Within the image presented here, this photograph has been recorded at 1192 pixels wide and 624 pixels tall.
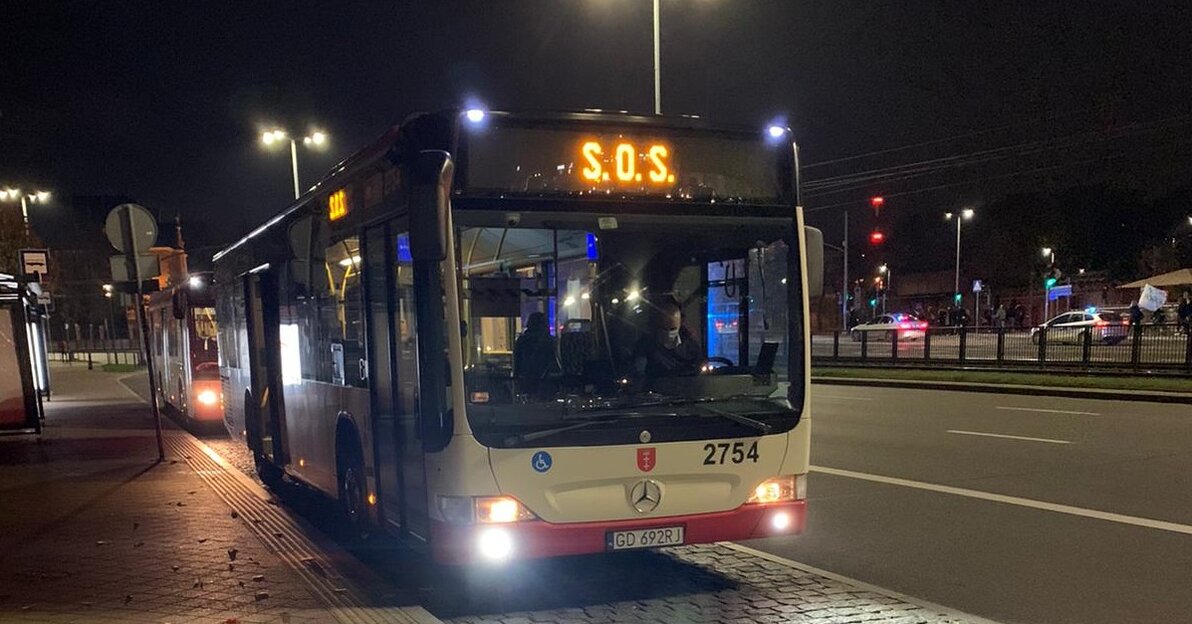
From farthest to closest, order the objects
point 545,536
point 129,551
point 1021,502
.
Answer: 1. point 1021,502
2. point 129,551
3. point 545,536

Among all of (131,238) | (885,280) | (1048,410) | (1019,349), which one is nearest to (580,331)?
(131,238)

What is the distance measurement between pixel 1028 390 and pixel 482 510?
58.5ft

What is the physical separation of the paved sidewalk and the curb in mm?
17268

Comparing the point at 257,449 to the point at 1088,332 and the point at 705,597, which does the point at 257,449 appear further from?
the point at 1088,332

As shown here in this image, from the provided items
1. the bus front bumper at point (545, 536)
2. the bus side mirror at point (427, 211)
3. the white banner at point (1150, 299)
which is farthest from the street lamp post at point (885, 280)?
the bus side mirror at point (427, 211)

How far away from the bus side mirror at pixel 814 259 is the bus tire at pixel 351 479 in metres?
3.71

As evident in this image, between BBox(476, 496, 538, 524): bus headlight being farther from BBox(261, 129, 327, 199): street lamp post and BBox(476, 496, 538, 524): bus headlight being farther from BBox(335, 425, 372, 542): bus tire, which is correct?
BBox(261, 129, 327, 199): street lamp post

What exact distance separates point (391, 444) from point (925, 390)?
17947 mm

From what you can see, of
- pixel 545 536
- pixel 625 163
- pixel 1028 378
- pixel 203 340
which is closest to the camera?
pixel 545 536

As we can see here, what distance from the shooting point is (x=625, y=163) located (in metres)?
5.38

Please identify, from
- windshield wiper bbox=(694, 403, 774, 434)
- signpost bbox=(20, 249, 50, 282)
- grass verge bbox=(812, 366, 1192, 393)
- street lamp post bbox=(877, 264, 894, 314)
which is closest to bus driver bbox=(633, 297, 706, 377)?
windshield wiper bbox=(694, 403, 774, 434)

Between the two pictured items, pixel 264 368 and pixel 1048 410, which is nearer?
pixel 264 368

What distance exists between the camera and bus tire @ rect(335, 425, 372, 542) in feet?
22.0

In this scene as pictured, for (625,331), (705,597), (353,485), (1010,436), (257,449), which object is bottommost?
(1010,436)
